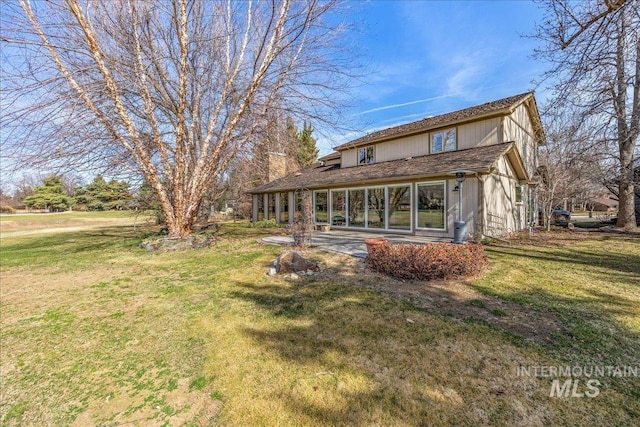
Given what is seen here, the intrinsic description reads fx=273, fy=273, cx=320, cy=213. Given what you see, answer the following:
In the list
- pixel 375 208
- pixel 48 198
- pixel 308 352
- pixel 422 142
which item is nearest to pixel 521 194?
pixel 422 142

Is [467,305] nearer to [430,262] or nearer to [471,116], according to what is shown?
[430,262]

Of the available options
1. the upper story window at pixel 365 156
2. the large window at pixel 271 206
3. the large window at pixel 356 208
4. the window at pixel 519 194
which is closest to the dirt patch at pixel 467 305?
Result: the large window at pixel 356 208

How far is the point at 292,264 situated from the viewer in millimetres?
6312

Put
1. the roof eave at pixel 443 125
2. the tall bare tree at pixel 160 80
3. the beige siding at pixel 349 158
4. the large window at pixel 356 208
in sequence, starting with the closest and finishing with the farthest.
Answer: the tall bare tree at pixel 160 80
the roof eave at pixel 443 125
the large window at pixel 356 208
the beige siding at pixel 349 158

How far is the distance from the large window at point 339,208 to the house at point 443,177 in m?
0.05

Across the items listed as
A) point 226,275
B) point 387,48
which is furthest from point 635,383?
point 387,48

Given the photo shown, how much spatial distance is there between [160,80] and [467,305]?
42.5 ft

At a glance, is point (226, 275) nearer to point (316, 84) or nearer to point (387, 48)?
point (316, 84)

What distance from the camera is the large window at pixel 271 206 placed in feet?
66.2

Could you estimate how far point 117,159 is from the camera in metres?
9.68

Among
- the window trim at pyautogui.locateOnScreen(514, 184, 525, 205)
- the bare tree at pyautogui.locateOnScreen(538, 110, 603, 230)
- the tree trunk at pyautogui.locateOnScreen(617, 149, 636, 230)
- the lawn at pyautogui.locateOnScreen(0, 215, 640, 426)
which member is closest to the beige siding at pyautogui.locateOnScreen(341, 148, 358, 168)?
the window trim at pyautogui.locateOnScreen(514, 184, 525, 205)

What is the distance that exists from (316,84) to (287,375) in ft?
31.6

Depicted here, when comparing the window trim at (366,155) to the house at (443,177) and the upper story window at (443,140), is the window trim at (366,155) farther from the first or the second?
the upper story window at (443,140)

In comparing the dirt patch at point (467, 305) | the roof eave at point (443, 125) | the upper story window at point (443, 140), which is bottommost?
the dirt patch at point (467, 305)
